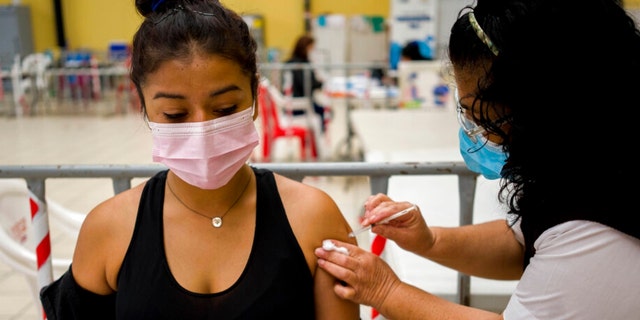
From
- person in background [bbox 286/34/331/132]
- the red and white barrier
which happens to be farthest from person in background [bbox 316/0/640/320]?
person in background [bbox 286/34/331/132]

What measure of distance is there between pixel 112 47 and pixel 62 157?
7.48 meters

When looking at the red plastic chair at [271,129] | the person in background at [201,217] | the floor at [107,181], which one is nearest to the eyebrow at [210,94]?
the person in background at [201,217]

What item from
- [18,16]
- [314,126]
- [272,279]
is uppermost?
[18,16]

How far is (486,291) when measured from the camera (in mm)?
1738

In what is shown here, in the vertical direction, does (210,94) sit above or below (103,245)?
above

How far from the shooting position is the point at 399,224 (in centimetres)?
148

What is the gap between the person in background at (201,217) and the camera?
1.16m

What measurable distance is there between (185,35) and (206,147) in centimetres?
24

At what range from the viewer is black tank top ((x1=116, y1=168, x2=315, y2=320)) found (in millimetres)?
1172

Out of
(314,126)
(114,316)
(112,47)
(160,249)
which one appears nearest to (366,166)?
(160,249)

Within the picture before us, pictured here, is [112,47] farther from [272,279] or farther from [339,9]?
[272,279]

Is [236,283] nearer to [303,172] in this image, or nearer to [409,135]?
[303,172]

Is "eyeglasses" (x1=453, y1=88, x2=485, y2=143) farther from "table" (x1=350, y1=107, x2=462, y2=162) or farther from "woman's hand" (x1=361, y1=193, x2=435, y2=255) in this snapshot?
"table" (x1=350, y1=107, x2=462, y2=162)

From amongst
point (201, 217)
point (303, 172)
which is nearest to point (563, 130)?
point (201, 217)
